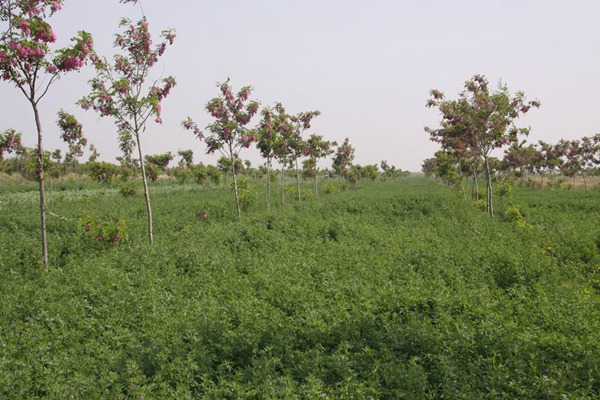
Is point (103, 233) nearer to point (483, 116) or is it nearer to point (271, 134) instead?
point (271, 134)

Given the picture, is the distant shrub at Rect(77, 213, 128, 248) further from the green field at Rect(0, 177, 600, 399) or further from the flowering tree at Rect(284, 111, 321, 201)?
the flowering tree at Rect(284, 111, 321, 201)

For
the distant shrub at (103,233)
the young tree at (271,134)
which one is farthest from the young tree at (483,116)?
the distant shrub at (103,233)

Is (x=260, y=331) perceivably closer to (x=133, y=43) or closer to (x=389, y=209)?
(x=133, y=43)

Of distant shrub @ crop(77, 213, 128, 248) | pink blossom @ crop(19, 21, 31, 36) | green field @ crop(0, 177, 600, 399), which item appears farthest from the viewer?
distant shrub @ crop(77, 213, 128, 248)

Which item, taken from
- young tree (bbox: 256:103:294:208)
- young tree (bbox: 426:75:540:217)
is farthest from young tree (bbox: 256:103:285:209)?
young tree (bbox: 426:75:540:217)

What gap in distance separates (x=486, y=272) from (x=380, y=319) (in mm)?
3417

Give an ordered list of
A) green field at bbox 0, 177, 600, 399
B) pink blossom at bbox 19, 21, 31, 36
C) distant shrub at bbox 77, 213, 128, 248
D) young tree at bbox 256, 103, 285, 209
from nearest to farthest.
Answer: green field at bbox 0, 177, 600, 399 → pink blossom at bbox 19, 21, 31, 36 → distant shrub at bbox 77, 213, 128, 248 → young tree at bbox 256, 103, 285, 209

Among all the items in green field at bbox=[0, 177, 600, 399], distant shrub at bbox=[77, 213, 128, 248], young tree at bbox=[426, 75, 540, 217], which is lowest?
green field at bbox=[0, 177, 600, 399]

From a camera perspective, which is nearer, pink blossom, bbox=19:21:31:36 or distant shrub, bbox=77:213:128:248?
pink blossom, bbox=19:21:31:36

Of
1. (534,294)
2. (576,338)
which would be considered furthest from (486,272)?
(576,338)

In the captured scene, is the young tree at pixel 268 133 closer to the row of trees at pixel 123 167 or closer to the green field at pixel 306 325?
the row of trees at pixel 123 167

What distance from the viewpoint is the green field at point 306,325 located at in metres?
3.59

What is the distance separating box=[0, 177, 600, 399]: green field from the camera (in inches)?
141

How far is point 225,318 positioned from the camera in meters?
4.88
